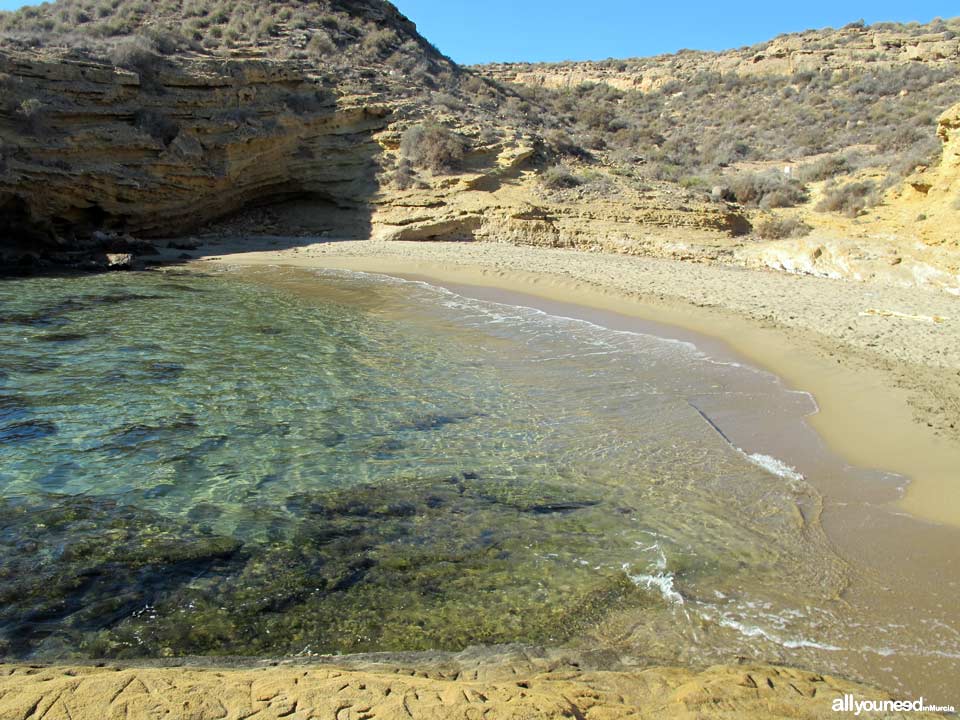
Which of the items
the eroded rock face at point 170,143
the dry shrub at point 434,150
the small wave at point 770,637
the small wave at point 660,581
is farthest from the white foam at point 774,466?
the dry shrub at point 434,150

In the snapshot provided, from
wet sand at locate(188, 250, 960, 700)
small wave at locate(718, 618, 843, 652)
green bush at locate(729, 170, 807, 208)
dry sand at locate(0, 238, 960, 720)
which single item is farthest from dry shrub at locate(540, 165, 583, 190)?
small wave at locate(718, 618, 843, 652)

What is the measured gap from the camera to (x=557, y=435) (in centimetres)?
625

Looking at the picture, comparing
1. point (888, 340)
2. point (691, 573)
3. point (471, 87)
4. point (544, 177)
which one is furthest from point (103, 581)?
point (471, 87)

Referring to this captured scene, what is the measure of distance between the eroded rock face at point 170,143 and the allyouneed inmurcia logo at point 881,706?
18863 mm

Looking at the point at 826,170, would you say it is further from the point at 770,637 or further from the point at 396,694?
the point at 396,694

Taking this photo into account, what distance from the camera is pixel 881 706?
9.24 ft

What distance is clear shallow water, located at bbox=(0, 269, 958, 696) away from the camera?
136 inches

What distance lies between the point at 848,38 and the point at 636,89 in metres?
12.1

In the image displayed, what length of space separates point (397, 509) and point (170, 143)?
17895 mm

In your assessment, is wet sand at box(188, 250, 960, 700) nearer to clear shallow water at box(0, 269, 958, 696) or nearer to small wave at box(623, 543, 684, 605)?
clear shallow water at box(0, 269, 958, 696)

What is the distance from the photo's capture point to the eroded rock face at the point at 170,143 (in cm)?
1639

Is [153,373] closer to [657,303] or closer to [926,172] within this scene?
[657,303]

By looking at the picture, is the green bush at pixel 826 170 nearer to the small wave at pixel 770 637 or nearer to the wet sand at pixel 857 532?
the wet sand at pixel 857 532

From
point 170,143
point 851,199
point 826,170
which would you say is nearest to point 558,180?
point 851,199
